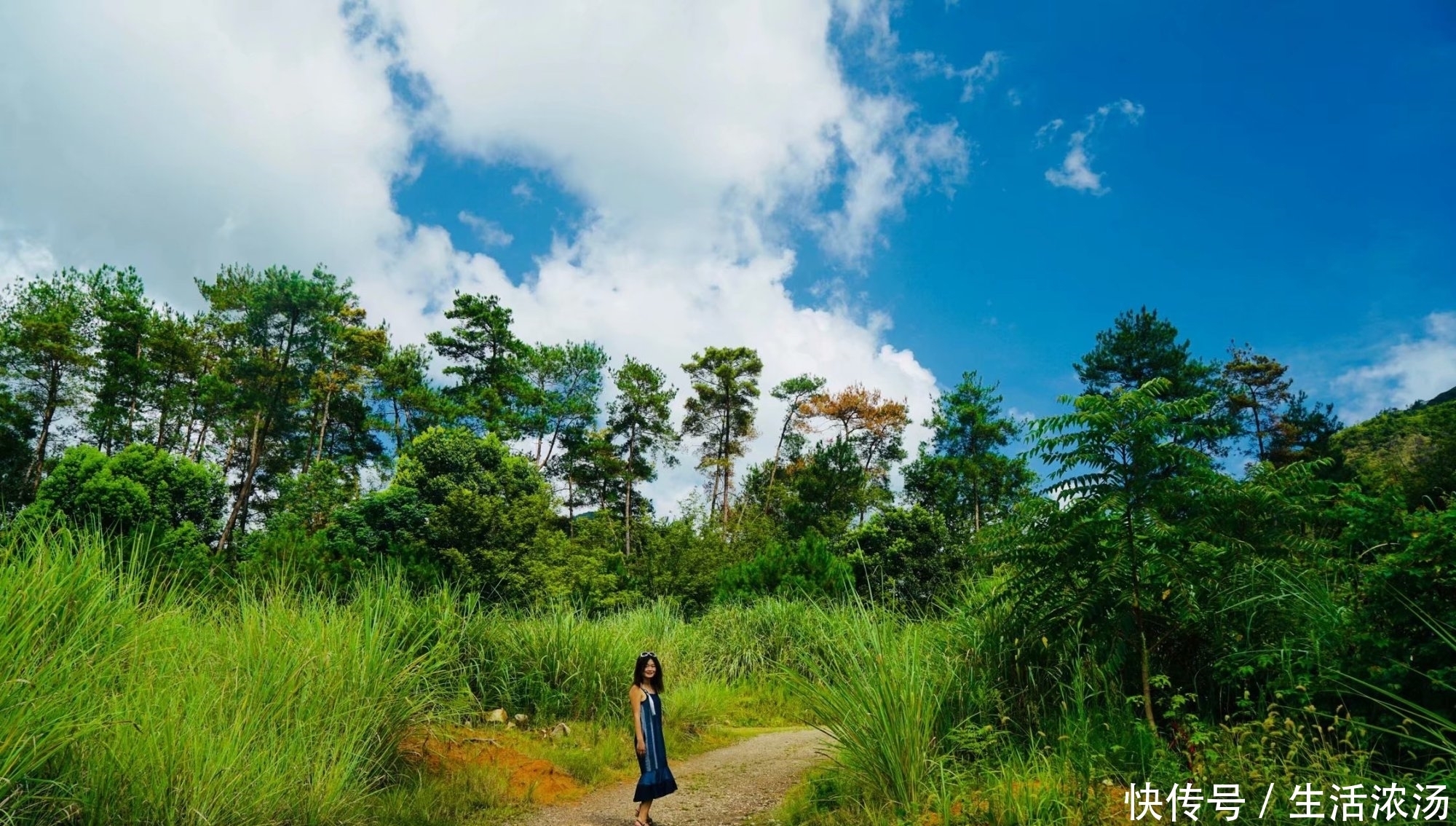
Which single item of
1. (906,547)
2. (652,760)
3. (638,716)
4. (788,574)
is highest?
(906,547)

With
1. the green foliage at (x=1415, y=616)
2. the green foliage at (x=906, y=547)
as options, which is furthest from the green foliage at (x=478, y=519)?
the green foliage at (x=1415, y=616)

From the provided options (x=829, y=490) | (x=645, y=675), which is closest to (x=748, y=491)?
(x=829, y=490)

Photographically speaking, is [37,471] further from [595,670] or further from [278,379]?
[595,670]

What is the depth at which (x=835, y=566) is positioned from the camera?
18844 millimetres

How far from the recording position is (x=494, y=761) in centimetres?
734

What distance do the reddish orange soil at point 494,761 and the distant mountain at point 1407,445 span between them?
19.1 m

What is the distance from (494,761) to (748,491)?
31.2 metres

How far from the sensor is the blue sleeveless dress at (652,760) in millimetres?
6105

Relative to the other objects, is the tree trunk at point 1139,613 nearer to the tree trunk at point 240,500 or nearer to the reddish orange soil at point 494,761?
the reddish orange soil at point 494,761

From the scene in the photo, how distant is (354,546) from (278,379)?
14.2 meters

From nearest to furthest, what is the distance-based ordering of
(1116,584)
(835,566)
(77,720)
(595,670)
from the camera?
(77,720) → (1116,584) → (595,670) → (835,566)

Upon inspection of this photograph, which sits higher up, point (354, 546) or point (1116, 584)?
point (354, 546)

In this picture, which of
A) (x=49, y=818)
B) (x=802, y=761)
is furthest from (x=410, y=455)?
(x=49, y=818)

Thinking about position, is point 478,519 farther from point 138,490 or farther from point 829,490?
point 829,490
